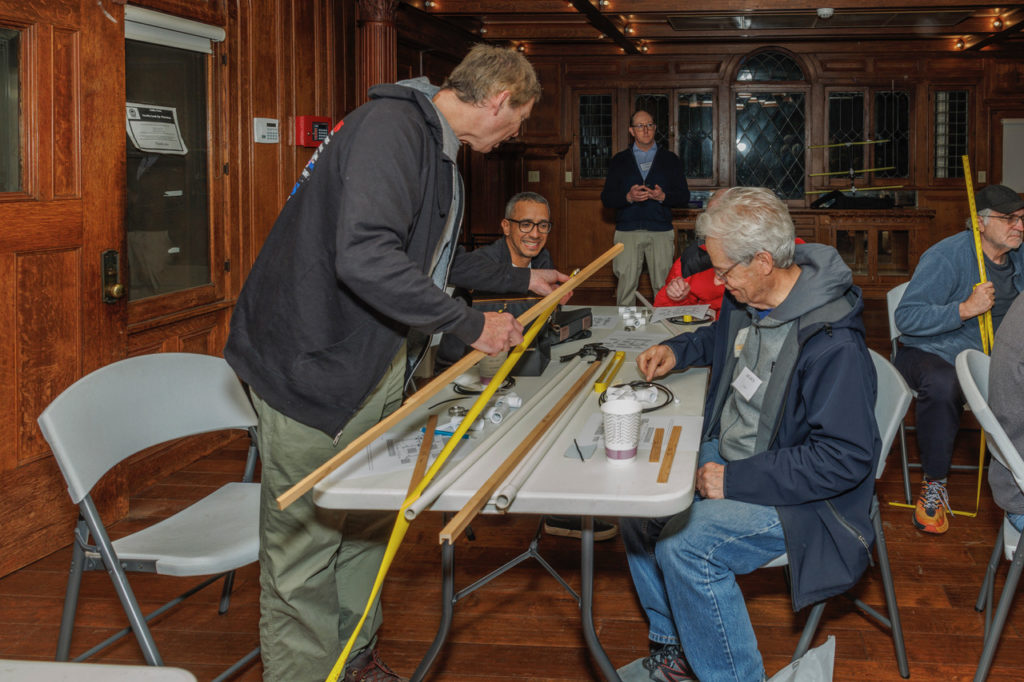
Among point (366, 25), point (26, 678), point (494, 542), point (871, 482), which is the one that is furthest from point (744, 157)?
point (26, 678)

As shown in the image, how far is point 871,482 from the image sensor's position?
2195 millimetres

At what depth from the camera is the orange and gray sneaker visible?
3.60 meters

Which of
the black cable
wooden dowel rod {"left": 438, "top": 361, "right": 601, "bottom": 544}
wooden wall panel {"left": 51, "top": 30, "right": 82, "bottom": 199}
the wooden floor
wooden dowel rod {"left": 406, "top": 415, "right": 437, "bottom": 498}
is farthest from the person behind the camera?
wooden wall panel {"left": 51, "top": 30, "right": 82, "bottom": 199}

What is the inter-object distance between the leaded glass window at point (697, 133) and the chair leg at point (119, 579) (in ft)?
30.8

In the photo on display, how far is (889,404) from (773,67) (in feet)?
29.9

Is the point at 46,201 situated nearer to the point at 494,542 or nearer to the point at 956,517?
the point at 494,542

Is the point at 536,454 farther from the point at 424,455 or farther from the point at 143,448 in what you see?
the point at 143,448

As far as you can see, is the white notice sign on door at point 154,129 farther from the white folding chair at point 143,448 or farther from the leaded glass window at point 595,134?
the leaded glass window at point 595,134

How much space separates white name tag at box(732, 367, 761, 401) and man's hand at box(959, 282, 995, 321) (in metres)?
1.77

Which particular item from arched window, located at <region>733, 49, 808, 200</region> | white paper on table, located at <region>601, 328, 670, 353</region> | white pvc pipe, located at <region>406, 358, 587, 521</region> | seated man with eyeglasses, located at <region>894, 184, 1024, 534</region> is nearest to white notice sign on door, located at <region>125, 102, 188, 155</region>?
white paper on table, located at <region>601, 328, 670, 353</region>

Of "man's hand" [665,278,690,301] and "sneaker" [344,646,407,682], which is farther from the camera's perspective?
"man's hand" [665,278,690,301]

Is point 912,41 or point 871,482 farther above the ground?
point 912,41

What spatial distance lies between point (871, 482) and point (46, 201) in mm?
2846

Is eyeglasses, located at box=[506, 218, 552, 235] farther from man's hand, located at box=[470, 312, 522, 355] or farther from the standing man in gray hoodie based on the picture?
man's hand, located at box=[470, 312, 522, 355]
